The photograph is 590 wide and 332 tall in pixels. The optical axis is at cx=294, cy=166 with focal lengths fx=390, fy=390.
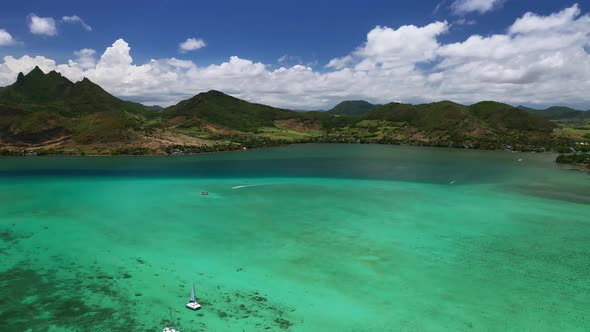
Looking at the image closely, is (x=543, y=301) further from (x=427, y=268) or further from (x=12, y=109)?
(x=12, y=109)

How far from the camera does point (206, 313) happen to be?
93.9 ft

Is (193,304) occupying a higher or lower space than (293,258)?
higher

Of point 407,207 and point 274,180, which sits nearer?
point 407,207

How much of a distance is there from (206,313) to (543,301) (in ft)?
88.5

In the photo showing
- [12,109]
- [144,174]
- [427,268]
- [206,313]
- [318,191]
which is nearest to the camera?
[206,313]

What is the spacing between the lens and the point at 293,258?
40.1 metres

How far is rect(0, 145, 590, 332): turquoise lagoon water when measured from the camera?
28672mm

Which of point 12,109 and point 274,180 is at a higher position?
point 12,109

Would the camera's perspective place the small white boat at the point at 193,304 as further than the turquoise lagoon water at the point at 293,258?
Yes

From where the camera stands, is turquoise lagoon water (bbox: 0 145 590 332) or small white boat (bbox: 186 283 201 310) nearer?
turquoise lagoon water (bbox: 0 145 590 332)

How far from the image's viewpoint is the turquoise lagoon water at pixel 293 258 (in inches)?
1129

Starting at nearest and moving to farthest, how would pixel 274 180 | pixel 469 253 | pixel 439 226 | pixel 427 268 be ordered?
pixel 427 268
pixel 469 253
pixel 439 226
pixel 274 180


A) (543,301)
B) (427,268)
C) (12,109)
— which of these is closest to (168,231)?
(427,268)

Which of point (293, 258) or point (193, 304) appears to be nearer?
point (193, 304)
